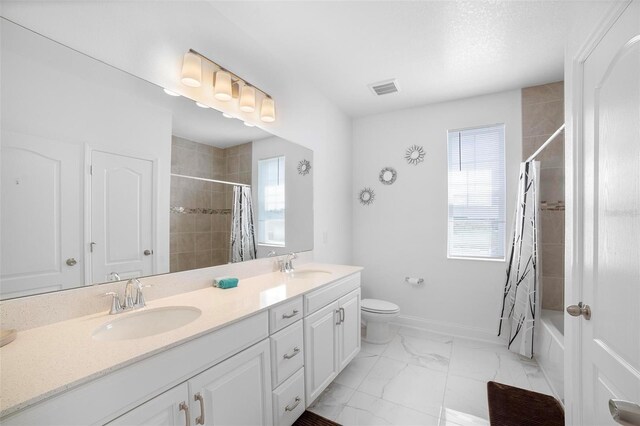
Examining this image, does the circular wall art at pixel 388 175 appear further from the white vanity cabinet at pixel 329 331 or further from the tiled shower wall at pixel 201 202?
the tiled shower wall at pixel 201 202

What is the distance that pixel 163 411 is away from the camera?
0.90 meters

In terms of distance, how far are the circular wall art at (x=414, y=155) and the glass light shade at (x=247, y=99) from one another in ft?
6.44

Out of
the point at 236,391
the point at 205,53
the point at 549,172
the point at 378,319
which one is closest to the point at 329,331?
the point at 236,391

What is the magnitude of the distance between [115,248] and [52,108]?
24.4 inches

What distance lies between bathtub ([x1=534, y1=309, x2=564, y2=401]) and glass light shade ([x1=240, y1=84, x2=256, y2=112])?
277 centimetres

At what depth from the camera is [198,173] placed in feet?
5.44

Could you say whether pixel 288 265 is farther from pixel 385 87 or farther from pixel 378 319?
pixel 385 87

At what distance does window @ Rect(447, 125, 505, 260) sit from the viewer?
2.82 m

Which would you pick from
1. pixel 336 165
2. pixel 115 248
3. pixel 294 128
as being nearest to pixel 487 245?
pixel 336 165

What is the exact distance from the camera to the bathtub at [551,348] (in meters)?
1.90

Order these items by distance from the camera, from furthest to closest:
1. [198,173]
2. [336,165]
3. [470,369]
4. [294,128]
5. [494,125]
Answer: [336,165] → [494,125] → [294,128] → [470,369] → [198,173]

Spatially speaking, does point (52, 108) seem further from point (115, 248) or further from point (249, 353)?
point (249, 353)

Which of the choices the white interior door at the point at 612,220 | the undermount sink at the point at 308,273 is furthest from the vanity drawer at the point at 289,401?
the white interior door at the point at 612,220

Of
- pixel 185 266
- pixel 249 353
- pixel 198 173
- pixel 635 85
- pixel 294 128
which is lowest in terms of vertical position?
pixel 249 353
